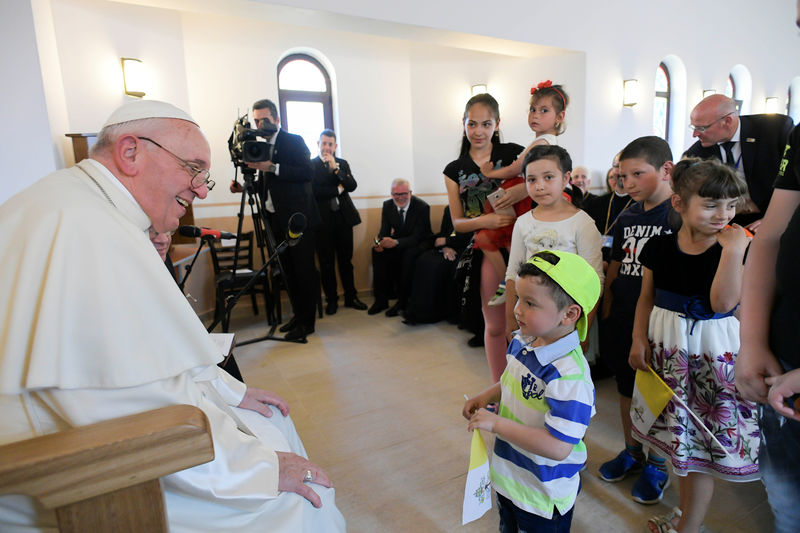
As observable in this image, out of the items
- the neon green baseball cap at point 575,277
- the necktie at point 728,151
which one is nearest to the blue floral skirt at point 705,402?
the neon green baseball cap at point 575,277

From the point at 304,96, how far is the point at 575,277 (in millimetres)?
4698

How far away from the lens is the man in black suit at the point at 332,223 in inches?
181

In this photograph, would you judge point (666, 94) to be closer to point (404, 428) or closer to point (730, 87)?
point (730, 87)

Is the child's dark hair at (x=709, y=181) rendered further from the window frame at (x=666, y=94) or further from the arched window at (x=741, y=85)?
the arched window at (x=741, y=85)

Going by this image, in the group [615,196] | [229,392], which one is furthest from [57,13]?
[615,196]

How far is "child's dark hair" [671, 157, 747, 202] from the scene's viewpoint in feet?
4.50

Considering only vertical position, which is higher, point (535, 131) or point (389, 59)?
point (389, 59)

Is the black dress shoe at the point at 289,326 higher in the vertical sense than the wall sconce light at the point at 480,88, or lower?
lower

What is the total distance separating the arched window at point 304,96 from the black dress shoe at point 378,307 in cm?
192

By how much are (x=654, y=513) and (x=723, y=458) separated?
45cm

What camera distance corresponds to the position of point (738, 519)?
1.67m

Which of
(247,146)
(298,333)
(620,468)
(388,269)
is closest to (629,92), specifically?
(388,269)

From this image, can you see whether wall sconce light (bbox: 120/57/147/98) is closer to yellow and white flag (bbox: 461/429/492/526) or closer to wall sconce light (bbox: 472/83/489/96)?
wall sconce light (bbox: 472/83/489/96)

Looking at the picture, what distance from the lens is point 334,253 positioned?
4.85 metres
